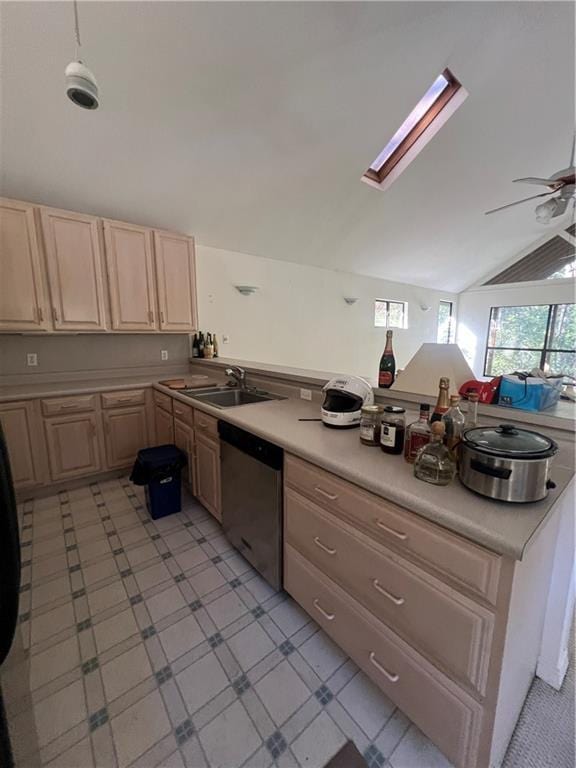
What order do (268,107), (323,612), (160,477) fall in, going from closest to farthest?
(323,612)
(160,477)
(268,107)

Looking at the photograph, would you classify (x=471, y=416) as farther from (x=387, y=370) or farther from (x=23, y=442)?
(x=23, y=442)

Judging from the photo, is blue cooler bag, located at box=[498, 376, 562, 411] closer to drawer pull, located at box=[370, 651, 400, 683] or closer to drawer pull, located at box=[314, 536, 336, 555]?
drawer pull, located at box=[314, 536, 336, 555]

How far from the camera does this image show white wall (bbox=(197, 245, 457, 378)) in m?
3.91

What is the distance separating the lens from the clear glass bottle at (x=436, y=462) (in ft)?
3.28

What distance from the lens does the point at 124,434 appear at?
9.34 ft

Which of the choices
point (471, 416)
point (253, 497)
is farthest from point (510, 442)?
point (253, 497)

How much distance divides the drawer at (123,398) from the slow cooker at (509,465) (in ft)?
8.88

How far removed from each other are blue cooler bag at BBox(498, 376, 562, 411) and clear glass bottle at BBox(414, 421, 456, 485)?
1.48ft

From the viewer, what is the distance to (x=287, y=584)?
152cm

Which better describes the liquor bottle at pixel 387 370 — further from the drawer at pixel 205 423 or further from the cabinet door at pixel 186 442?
the cabinet door at pixel 186 442

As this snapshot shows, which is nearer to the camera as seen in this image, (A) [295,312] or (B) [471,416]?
(B) [471,416]

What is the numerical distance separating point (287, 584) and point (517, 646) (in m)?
0.92

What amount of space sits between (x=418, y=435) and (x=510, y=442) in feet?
0.92

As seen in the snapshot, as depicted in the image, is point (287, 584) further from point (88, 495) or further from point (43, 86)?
point (43, 86)
